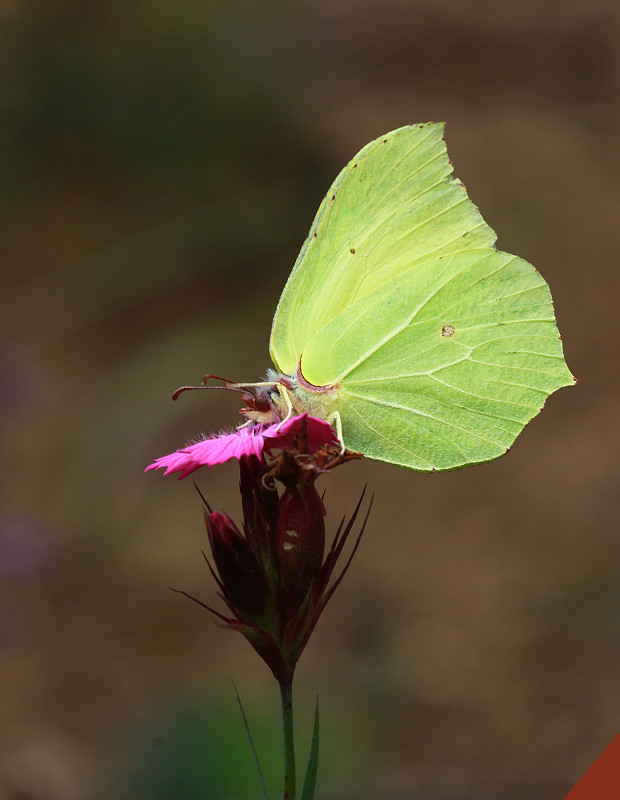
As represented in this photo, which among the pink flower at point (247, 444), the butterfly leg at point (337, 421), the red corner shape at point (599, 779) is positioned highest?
the pink flower at point (247, 444)

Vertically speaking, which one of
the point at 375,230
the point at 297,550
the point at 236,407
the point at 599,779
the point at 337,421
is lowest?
the point at 599,779

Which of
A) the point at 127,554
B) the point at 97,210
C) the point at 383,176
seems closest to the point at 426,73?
the point at 97,210

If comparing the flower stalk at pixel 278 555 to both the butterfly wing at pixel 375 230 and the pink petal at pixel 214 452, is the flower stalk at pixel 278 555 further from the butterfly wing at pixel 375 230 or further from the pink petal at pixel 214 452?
the butterfly wing at pixel 375 230

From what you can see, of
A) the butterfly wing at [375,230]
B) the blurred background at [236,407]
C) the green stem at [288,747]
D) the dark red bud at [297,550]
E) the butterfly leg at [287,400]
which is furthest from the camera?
the blurred background at [236,407]

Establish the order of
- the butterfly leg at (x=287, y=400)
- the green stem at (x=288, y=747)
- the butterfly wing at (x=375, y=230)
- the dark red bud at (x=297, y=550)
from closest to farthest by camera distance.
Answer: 1. the green stem at (x=288, y=747)
2. the dark red bud at (x=297, y=550)
3. the butterfly leg at (x=287, y=400)
4. the butterfly wing at (x=375, y=230)

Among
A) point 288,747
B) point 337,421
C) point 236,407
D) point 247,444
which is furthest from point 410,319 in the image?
point 236,407

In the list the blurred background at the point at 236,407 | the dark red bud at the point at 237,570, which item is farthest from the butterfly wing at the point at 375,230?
the blurred background at the point at 236,407

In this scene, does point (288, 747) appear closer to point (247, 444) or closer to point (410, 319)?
point (247, 444)

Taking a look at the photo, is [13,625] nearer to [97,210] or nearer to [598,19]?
[97,210]
